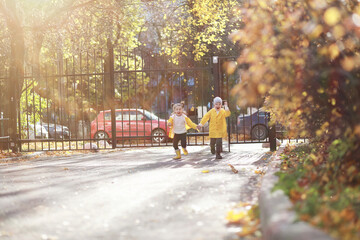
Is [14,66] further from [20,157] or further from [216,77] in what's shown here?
[216,77]

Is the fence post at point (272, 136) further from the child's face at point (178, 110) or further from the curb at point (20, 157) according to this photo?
the curb at point (20, 157)

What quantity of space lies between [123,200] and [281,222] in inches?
121

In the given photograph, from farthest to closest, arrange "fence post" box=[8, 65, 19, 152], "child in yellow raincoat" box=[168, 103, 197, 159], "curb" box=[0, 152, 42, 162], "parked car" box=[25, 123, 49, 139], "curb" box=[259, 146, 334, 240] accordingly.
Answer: "parked car" box=[25, 123, 49, 139], "fence post" box=[8, 65, 19, 152], "curb" box=[0, 152, 42, 162], "child in yellow raincoat" box=[168, 103, 197, 159], "curb" box=[259, 146, 334, 240]

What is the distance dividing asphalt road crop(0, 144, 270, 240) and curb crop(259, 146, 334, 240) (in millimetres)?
440

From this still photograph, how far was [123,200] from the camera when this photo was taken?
6508mm

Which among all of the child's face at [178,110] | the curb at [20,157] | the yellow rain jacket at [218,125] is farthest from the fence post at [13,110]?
the yellow rain jacket at [218,125]

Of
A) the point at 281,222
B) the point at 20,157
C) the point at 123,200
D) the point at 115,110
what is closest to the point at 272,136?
the point at 115,110

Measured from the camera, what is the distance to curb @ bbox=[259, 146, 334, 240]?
10.9 ft

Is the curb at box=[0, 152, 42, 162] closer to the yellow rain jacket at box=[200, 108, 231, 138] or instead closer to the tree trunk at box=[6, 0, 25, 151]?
the tree trunk at box=[6, 0, 25, 151]

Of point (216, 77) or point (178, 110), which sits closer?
point (178, 110)

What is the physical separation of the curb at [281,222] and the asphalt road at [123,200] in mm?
440

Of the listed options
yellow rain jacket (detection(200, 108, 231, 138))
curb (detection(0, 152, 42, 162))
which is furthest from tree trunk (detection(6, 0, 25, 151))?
yellow rain jacket (detection(200, 108, 231, 138))

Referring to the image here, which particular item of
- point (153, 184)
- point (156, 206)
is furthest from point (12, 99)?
point (156, 206)

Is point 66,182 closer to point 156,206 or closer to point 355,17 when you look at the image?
point 156,206
